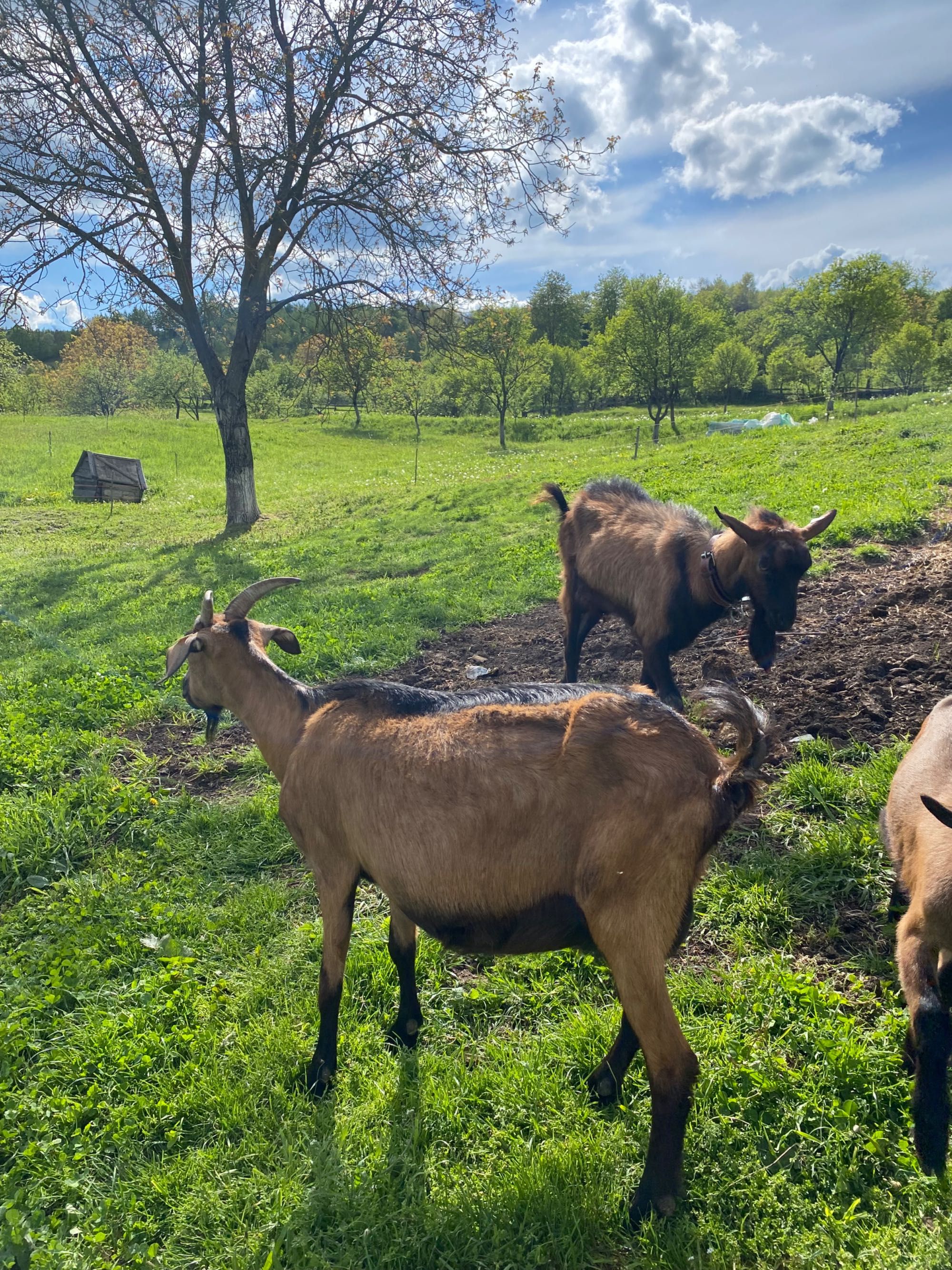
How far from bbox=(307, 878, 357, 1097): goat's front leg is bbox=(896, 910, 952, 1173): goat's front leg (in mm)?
2082

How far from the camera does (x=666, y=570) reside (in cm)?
547

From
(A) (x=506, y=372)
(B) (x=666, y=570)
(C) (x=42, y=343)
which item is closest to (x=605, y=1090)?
(B) (x=666, y=570)

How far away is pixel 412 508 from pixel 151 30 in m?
9.99

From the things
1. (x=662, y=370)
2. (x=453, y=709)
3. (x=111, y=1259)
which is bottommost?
(x=111, y=1259)

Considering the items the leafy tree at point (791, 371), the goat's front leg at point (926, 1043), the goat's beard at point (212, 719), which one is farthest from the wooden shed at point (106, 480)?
the leafy tree at point (791, 371)

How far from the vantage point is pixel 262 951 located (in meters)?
3.45

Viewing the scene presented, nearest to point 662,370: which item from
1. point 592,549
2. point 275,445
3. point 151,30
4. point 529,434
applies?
point 529,434

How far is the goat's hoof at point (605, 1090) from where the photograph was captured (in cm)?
259

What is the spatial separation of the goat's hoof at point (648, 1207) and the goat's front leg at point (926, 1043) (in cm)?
80

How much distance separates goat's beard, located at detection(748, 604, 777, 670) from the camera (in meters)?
4.86

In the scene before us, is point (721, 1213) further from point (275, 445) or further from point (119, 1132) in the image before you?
point (275, 445)

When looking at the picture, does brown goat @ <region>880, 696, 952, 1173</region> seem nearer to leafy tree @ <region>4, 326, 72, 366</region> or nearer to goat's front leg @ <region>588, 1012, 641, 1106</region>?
goat's front leg @ <region>588, 1012, 641, 1106</region>

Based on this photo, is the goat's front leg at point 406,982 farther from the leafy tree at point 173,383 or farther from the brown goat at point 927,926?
the leafy tree at point 173,383

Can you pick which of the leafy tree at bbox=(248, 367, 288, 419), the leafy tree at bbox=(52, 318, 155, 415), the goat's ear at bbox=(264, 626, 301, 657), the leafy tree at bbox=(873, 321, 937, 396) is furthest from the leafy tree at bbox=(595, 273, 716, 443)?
the leafy tree at bbox=(52, 318, 155, 415)
